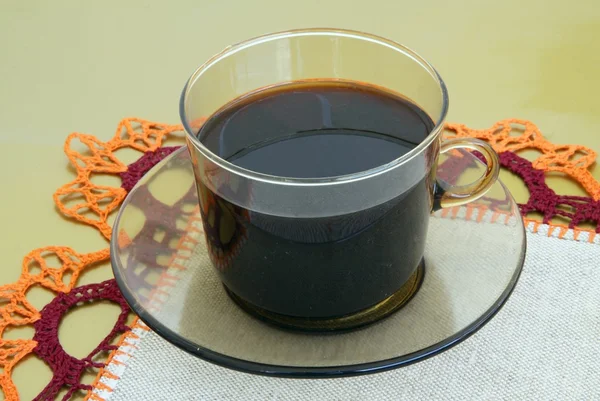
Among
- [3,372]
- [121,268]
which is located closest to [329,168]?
[121,268]

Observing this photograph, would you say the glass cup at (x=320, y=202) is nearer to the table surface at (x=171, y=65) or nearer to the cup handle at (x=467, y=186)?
the cup handle at (x=467, y=186)

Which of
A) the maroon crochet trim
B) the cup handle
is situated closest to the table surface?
the maroon crochet trim

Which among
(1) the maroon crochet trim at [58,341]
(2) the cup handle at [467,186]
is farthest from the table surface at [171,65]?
(2) the cup handle at [467,186]

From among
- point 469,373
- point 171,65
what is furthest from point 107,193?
point 469,373

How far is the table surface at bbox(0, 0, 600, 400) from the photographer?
34.4 inches

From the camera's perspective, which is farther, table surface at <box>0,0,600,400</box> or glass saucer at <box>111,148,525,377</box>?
table surface at <box>0,0,600,400</box>

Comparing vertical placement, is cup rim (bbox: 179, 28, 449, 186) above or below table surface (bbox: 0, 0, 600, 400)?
above

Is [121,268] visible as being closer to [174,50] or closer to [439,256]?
[439,256]

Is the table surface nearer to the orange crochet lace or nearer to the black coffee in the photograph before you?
the orange crochet lace

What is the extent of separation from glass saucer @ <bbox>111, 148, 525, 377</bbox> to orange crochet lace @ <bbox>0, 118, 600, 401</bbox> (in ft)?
0.26

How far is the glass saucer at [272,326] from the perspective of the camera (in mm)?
585

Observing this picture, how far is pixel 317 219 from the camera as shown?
1.78ft

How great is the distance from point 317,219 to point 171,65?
66 cm

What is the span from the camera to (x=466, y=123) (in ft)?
3.11
